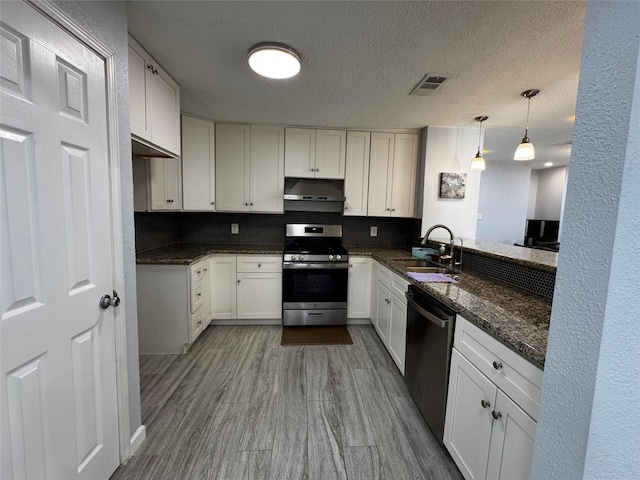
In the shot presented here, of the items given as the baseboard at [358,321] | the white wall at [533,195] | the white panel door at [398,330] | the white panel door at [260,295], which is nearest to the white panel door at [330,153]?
the white panel door at [260,295]

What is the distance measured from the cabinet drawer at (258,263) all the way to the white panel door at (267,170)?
0.60m

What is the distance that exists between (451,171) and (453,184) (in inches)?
6.2

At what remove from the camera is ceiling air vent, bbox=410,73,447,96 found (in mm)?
1881

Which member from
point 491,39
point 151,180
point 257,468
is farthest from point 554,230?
point 151,180

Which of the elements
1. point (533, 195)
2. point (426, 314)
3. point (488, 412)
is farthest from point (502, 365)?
point (533, 195)

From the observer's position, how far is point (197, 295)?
101 inches

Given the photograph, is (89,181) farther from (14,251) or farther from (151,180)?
(151,180)

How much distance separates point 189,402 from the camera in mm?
1804

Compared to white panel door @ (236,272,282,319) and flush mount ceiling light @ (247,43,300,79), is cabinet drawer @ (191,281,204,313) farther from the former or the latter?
flush mount ceiling light @ (247,43,300,79)

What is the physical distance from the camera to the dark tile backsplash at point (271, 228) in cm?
339

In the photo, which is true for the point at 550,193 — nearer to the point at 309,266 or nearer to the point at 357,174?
the point at 357,174

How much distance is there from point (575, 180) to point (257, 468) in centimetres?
180

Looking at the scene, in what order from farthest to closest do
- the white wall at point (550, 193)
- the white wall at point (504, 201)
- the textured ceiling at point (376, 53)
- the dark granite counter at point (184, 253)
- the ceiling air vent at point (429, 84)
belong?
the white wall at point (550, 193) → the white wall at point (504, 201) → the dark granite counter at point (184, 253) → the ceiling air vent at point (429, 84) → the textured ceiling at point (376, 53)

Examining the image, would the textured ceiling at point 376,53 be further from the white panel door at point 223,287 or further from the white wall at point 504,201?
the white wall at point 504,201
